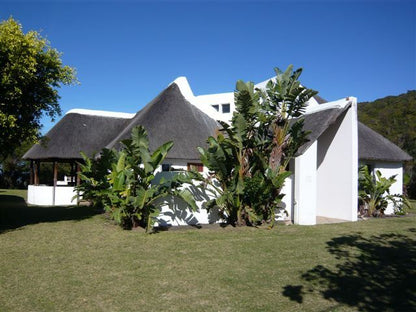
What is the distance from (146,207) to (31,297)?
5.13 m

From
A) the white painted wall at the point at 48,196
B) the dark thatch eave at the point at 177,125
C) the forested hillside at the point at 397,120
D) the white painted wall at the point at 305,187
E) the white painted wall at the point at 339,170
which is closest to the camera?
the white painted wall at the point at 305,187

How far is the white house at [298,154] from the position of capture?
37.8ft

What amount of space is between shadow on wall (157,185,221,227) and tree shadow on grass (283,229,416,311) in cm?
429

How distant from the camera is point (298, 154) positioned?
11.5 meters

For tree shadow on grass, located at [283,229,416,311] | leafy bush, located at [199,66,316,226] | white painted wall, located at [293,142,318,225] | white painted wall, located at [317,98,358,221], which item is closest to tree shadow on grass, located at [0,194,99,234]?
leafy bush, located at [199,66,316,226]

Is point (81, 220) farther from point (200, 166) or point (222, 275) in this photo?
point (222, 275)

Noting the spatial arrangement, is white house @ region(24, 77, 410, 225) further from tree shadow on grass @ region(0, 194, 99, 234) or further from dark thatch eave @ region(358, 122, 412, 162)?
tree shadow on grass @ region(0, 194, 99, 234)

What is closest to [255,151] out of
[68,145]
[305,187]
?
[305,187]

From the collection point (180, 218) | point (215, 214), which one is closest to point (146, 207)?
point (180, 218)

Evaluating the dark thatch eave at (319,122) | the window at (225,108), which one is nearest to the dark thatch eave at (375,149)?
the dark thatch eave at (319,122)

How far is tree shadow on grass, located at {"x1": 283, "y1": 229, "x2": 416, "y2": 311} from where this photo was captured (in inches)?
194

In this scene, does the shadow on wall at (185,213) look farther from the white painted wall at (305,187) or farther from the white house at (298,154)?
the white painted wall at (305,187)

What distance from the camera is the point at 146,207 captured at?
10023 millimetres

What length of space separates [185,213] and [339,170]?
626cm
